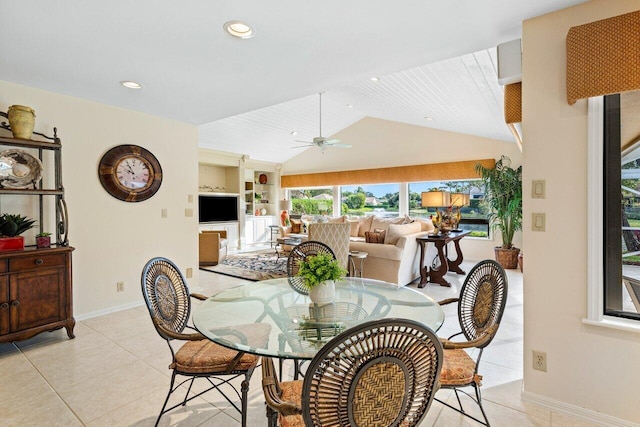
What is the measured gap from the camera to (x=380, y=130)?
26.1ft

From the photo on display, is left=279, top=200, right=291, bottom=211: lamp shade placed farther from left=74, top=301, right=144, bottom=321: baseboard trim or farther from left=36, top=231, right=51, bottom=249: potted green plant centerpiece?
left=36, top=231, right=51, bottom=249: potted green plant centerpiece

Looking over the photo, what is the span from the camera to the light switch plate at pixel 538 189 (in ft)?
6.02

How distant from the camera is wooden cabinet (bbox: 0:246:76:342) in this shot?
97.9 inches

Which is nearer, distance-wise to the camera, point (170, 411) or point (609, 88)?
point (609, 88)

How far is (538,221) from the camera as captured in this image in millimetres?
1862

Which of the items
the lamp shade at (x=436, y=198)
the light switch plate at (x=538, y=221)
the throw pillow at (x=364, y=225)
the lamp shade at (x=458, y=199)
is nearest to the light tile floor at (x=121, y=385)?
the light switch plate at (x=538, y=221)

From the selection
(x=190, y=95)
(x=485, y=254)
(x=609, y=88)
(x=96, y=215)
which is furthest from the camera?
(x=485, y=254)

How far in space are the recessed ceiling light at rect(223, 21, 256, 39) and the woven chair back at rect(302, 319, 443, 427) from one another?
1881mm

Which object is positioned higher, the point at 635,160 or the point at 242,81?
the point at 242,81

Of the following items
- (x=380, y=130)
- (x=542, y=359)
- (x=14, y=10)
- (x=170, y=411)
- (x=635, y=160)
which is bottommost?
(x=170, y=411)

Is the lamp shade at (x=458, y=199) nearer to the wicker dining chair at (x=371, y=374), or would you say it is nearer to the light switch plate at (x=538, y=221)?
the light switch plate at (x=538, y=221)

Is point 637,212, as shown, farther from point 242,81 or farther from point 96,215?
point 96,215

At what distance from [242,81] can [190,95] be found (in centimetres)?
69

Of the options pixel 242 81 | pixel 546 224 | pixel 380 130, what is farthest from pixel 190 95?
pixel 380 130
